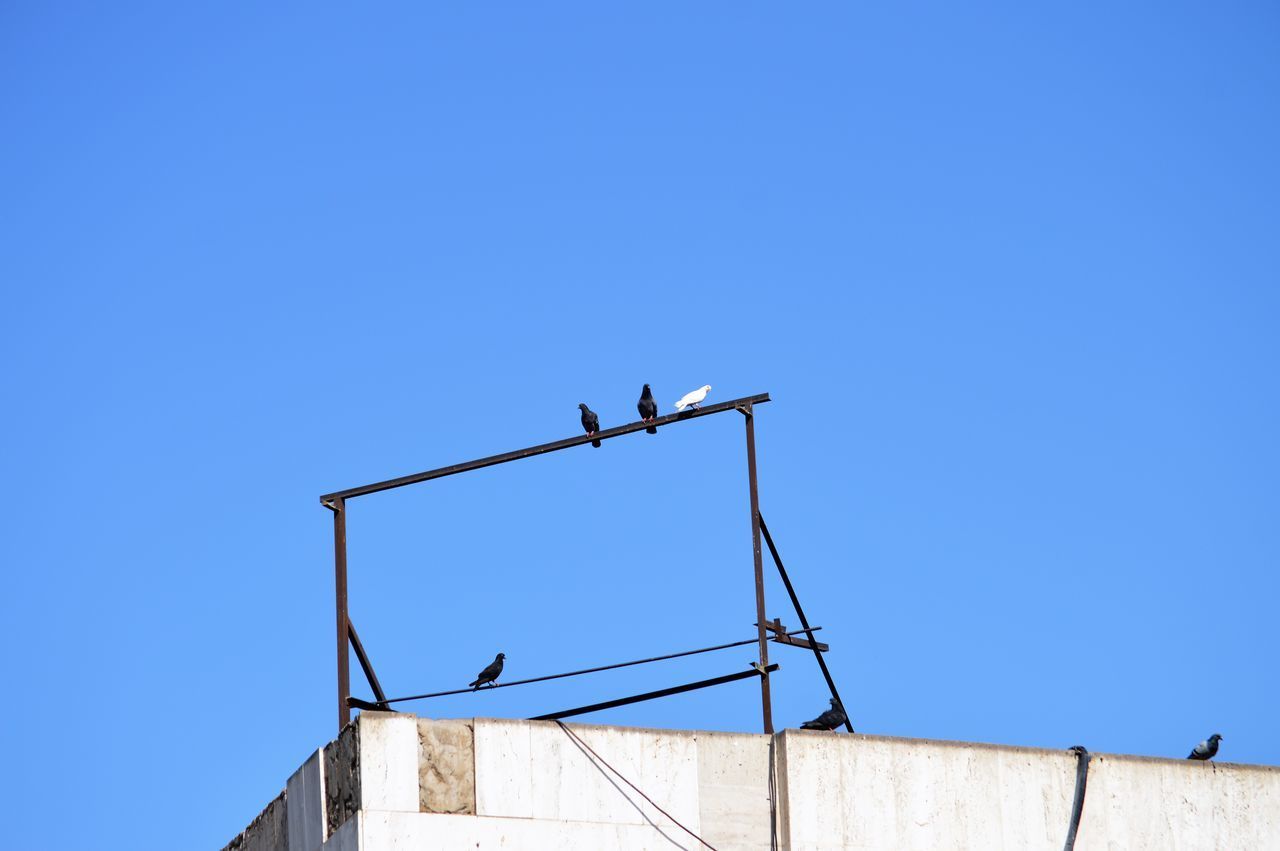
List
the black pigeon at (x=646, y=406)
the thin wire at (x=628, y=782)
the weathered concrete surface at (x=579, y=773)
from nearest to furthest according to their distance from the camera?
the weathered concrete surface at (x=579, y=773) < the thin wire at (x=628, y=782) < the black pigeon at (x=646, y=406)

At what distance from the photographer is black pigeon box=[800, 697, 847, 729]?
64.2 ft

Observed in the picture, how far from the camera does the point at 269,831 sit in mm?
19594

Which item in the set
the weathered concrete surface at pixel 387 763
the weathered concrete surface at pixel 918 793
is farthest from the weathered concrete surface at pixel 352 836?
the weathered concrete surface at pixel 918 793

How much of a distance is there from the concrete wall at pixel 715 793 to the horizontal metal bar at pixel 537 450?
8.51 ft

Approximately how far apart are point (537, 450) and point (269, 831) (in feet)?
15.7

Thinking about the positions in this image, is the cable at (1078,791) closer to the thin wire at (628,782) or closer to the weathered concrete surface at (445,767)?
the thin wire at (628,782)

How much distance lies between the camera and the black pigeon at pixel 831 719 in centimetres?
1956

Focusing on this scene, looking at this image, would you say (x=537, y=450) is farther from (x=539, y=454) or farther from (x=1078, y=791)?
(x=1078, y=791)

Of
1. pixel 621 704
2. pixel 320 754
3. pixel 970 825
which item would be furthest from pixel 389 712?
A: pixel 970 825

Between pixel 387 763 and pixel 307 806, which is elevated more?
pixel 387 763

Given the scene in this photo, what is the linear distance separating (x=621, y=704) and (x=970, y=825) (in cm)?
346

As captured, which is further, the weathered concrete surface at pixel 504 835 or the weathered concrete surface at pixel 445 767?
the weathered concrete surface at pixel 445 767

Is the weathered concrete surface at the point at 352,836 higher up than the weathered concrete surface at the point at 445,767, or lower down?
lower down

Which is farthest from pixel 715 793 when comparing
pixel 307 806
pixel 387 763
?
pixel 307 806
